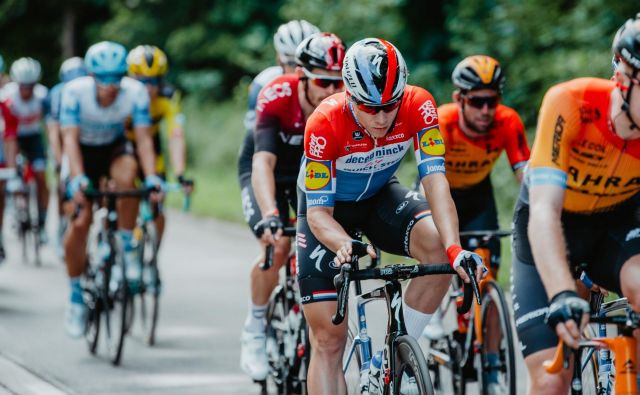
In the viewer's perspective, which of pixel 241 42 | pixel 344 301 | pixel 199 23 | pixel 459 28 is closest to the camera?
pixel 344 301

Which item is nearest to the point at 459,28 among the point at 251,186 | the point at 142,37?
the point at 251,186

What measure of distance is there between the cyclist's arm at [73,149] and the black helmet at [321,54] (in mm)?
2604

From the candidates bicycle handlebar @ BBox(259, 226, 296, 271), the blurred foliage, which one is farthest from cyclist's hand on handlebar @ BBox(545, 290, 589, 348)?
the blurred foliage

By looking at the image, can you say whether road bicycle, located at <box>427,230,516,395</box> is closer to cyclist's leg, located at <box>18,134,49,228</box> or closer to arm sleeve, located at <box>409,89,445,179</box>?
arm sleeve, located at <box>409,89,445,179</box>

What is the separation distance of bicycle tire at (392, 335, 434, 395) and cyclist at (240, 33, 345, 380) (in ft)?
4.28

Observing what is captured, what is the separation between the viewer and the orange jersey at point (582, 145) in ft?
13.0

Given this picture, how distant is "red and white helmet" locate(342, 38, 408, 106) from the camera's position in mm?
4695

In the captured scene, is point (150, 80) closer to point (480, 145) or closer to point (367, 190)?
point (480, 145)

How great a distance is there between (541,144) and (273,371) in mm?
3177

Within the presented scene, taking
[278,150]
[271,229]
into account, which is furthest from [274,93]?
[271,229]

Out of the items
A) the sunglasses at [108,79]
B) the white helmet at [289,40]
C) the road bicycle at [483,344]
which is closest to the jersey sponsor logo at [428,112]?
the road bicycle at [483,344]

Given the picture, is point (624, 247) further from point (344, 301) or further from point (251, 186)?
point (251, 186)

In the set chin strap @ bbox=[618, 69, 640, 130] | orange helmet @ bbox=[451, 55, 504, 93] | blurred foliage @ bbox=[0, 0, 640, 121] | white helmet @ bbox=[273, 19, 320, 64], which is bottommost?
chin strap @ bbox=[618, 69, 640, 130]

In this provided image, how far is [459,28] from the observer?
15844 mm
